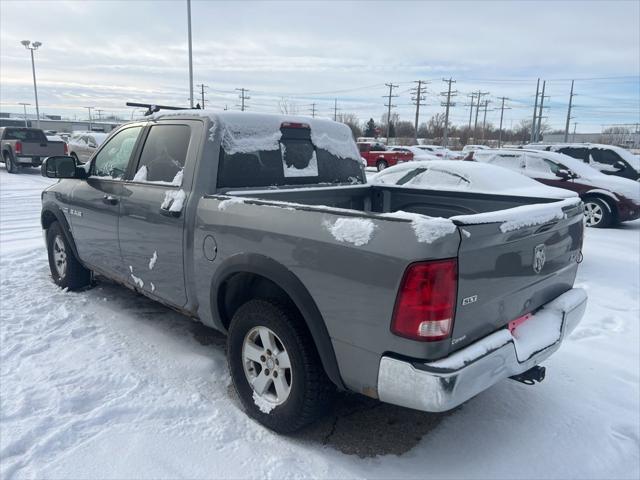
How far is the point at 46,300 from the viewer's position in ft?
16.7

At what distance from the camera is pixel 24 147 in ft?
64.1

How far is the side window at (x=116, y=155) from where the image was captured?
175 inches

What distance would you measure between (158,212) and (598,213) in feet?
34.8

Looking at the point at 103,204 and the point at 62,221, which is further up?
the point at 103,204

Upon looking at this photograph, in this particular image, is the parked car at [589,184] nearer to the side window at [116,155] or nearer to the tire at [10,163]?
the side window at [116,155]

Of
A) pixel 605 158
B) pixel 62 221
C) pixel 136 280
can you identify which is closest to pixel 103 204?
pixel 136 280

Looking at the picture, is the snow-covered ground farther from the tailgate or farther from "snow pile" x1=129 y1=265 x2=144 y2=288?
the tailgate

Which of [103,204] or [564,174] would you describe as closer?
[103,204]

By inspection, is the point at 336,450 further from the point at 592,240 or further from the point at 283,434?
the point at 592,240

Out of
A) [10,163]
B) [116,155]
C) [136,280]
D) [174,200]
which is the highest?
[116,155]

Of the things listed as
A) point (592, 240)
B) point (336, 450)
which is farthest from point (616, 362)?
point (592, 240)

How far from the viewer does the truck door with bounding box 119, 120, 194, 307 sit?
3.67 m

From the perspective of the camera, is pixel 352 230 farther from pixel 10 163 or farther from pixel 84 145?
pixel 84 145

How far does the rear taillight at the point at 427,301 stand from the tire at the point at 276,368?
70cm
